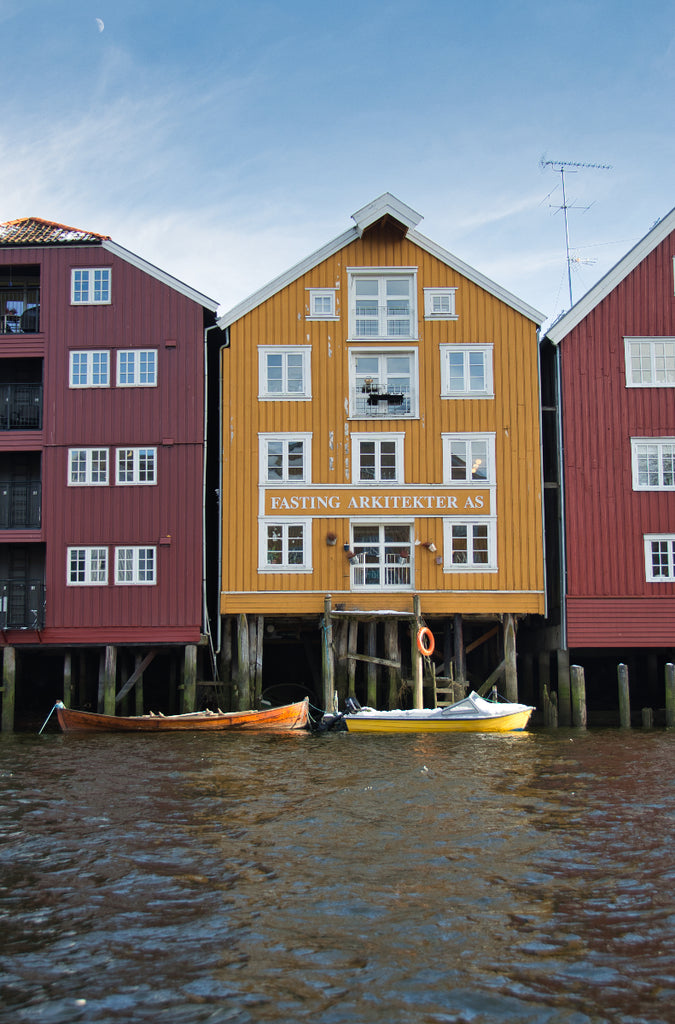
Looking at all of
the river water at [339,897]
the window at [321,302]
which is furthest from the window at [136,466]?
the river water at [339,897]

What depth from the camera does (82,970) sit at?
26.3ft

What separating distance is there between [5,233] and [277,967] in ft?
96.3

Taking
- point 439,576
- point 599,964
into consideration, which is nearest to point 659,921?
point 599,964

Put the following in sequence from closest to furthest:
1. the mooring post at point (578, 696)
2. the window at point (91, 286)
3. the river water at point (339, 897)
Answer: the river water at point (339, 897)
the mooring post at point (578, 696)
the window at point (91, 286)

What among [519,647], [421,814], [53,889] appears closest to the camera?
[53,889]

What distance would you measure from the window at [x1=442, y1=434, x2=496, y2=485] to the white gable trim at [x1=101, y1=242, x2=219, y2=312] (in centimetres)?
851

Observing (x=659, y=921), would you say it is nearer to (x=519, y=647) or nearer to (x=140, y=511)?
(x=140, y=511)

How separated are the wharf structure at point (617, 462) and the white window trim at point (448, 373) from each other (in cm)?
199

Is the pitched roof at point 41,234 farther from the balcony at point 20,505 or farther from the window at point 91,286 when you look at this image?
the balcony at point 20,505

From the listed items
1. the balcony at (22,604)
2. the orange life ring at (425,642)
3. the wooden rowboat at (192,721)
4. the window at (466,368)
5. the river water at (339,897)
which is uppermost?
the window at (466,368)

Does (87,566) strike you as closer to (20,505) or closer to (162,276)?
(20,505)

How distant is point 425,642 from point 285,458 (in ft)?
23.0

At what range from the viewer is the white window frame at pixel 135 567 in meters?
29.3

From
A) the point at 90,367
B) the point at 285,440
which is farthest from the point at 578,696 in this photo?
the point at 90,367
